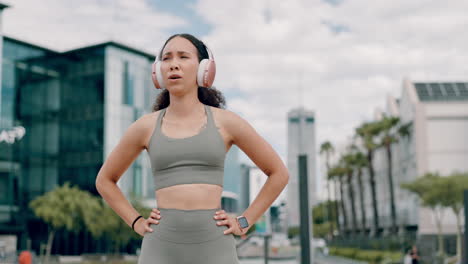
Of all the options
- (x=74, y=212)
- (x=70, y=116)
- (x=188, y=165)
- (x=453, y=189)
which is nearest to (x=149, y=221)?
(x=188, y=165)

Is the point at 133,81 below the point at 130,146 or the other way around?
the other way around

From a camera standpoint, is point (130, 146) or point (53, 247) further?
point (53, 247)

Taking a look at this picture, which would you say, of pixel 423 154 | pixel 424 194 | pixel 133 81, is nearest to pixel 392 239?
pixel 424 194

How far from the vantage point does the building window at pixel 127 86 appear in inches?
1828

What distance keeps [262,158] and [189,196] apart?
0.48 meters

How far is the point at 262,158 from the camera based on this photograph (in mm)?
3406

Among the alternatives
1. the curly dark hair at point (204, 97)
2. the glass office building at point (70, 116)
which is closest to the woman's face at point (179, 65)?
the curly dark hair at point (204, 97)

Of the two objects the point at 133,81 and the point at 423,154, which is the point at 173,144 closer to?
the point at 133,81

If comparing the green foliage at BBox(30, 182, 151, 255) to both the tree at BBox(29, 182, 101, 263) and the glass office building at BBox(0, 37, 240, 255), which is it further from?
the glass office building at BBox(0, 37, 240, 255)

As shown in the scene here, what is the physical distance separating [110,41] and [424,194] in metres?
23.9

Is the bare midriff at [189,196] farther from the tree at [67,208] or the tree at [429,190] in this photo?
the tree at [429,190]

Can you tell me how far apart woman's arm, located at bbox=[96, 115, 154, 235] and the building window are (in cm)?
4353

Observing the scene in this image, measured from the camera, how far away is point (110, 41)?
147ft

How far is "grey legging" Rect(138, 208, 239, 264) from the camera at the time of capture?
123 inches
